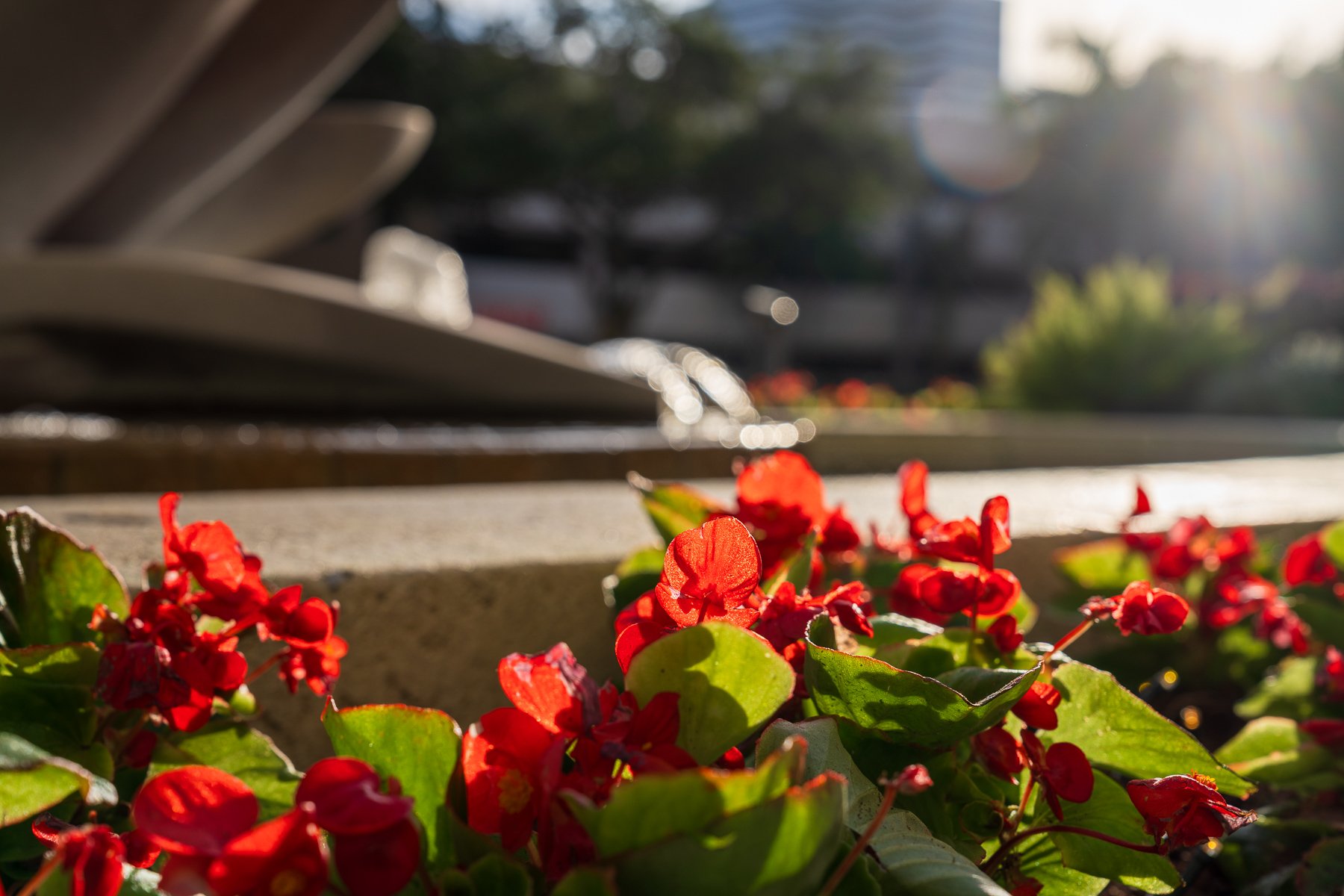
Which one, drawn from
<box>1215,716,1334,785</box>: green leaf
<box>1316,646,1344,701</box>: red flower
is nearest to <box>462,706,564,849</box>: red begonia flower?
<box>1215,716,1334,785</box>: green leaf

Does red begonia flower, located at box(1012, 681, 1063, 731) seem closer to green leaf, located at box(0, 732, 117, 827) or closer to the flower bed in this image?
the flower bed

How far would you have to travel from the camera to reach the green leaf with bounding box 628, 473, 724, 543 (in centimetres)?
95

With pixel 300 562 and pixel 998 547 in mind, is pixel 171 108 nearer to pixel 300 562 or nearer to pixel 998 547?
pixel 300 562

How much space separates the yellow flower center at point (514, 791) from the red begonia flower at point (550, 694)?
0.03 m

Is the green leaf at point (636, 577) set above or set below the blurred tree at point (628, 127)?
below

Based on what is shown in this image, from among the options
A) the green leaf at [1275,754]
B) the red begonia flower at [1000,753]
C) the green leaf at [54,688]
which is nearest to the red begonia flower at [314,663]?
the green leaf at [54,688]

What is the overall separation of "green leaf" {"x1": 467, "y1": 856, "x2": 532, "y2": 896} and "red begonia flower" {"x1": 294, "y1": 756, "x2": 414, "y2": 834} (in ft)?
0.22

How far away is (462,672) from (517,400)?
298 cm

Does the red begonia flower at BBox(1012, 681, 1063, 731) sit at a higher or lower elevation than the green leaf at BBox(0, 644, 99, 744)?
higher

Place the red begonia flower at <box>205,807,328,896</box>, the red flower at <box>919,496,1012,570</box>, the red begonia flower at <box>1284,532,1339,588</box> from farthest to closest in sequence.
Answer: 1. the red begonia flower at <box>1284,532,1339,588</box>
2. the red flower at <box>919,496,1012,570</box>
3. the red begonia flower at <box>205,807,328,896</box>

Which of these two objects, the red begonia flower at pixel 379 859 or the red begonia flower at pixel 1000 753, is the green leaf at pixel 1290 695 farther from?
the red begonia flower at pixel 379 859

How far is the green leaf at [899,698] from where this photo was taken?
1.86 ft

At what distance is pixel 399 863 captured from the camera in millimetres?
452

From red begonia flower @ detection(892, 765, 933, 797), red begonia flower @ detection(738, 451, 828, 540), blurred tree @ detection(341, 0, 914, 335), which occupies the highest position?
blurred tree @ detection(341, 0, 914, 335)
